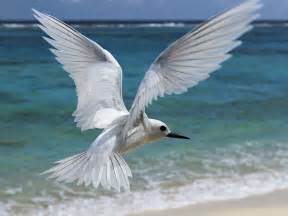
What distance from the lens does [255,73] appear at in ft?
65.0

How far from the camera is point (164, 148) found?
27.8ft

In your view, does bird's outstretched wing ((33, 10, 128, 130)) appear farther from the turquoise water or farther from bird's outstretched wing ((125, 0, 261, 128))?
the turquoise water

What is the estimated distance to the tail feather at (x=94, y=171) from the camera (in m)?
1.89

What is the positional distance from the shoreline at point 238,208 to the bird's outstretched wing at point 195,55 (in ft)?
12.7

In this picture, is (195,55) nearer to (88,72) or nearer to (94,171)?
(94,171)

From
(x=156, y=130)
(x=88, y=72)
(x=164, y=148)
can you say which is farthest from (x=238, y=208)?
(x=156, y=130)

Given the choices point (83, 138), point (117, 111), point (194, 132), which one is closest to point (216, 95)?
point (194, 132)

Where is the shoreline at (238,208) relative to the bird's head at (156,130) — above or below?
below

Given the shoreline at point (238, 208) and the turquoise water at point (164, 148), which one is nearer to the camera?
the shoreline at point (238, 208)

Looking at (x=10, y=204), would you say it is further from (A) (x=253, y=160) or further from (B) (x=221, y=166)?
(A) (x=253, y=160)

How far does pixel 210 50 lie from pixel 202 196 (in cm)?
461

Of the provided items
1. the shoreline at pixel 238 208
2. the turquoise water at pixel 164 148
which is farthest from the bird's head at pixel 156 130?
the turquoise water at pixel 164 148

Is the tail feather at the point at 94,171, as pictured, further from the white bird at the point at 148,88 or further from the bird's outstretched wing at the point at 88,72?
the bird's outstretched wing at the point at 88,72

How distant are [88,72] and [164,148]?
6065 millimetres
